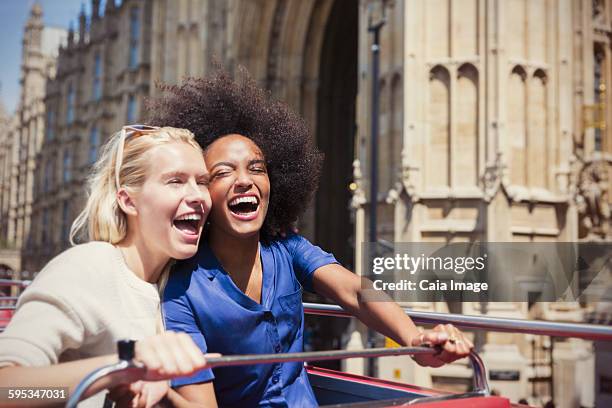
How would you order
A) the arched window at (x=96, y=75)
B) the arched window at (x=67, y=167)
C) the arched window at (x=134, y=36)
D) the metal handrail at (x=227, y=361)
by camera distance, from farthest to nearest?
the arched window at (x=67, y=167) → the arched window at (x=96, y=75) → the arched window at (x=134, y=36) → the metal handrail at (x=227, y=361)

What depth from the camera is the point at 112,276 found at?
6.71ft

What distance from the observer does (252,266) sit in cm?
Result: 278

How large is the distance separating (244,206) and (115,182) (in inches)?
Result: 22.8

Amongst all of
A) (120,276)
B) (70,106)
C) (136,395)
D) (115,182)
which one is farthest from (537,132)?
(70,106)

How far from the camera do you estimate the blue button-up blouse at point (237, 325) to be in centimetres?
242

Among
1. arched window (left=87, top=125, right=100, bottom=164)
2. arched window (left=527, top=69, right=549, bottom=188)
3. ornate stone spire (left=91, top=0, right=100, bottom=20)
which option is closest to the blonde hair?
arched window (left=527, top=69, right=549, bottom=188)

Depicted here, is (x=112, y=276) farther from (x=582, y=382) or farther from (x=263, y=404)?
(x=582, y=382)

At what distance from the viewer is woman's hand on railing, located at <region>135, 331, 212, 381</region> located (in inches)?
64.2

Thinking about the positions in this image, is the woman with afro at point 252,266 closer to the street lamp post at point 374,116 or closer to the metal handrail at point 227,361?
the metal handrail at point 227,361

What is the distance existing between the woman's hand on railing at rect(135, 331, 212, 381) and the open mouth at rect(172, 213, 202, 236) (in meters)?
0.63

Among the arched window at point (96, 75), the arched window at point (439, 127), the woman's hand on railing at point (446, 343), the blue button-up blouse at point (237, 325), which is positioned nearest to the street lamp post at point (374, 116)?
the arched window at point (439, 127)

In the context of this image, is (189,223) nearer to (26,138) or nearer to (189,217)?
(189,217)

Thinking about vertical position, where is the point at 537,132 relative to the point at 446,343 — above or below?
above

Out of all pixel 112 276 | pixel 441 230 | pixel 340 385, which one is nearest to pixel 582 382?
pixel 441 230
